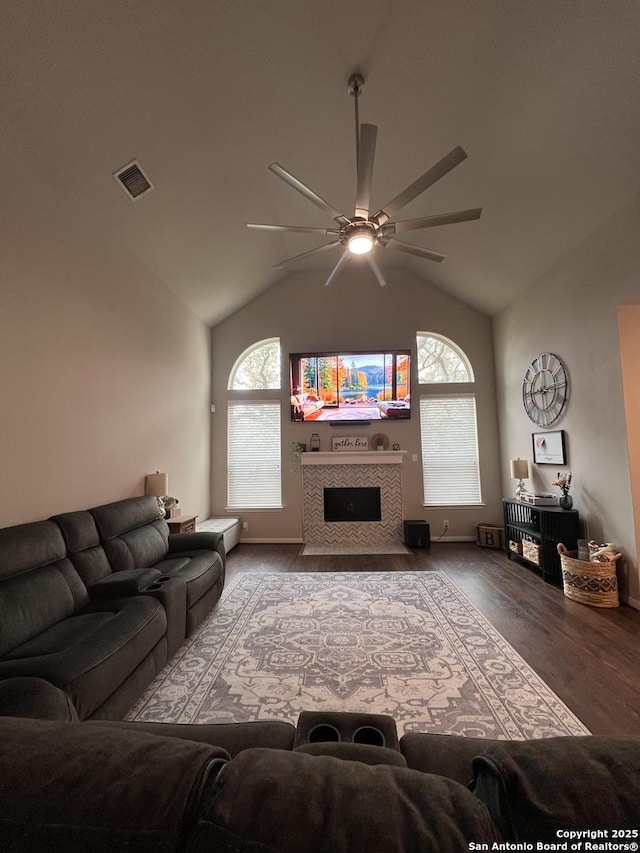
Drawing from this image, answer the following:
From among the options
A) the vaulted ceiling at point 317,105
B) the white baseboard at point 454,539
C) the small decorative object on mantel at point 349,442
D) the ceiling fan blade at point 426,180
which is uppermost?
the vaulted ceiling at point 317,105

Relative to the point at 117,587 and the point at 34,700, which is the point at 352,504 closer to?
the point at 117,587

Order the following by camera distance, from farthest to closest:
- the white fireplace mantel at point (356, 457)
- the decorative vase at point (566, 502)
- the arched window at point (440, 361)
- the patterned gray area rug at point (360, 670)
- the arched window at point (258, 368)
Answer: the arched window at point (258, 368)
the arched window at point (440, 361)
the white fireplace mantel at point (356, 457)
the decorative vase at point (566, 502)
the patterned gray area rug at point (360, 670)

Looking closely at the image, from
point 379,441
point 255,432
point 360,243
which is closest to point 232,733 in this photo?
point 360,243

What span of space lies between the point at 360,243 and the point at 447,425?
152 inches

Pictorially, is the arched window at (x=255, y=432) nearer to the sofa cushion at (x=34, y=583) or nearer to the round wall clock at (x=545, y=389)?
the sofa cushion at (x=34, y=583)

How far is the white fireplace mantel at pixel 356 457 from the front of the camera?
215 inches

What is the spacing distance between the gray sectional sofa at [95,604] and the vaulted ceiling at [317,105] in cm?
264

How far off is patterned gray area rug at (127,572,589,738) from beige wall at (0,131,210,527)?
159cm

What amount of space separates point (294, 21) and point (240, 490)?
204 inches

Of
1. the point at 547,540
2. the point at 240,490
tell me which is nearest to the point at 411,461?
the point at 547,540

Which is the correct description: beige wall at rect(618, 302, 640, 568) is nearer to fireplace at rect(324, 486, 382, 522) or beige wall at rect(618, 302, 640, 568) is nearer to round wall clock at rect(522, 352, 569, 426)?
round wall clock at rect(522, 352, 569, 426)

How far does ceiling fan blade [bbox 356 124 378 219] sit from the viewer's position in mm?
1936

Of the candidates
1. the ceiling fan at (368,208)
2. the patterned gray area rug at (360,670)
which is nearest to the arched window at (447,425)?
the patterned gray area rug at (360,670)

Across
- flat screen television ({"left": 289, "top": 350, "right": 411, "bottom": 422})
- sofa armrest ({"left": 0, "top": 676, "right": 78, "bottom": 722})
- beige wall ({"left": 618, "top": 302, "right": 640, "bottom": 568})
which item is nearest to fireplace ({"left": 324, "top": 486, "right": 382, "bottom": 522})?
flat screen television ({"left": 289, "top": 350, "right": 411, "bottom": 422})
